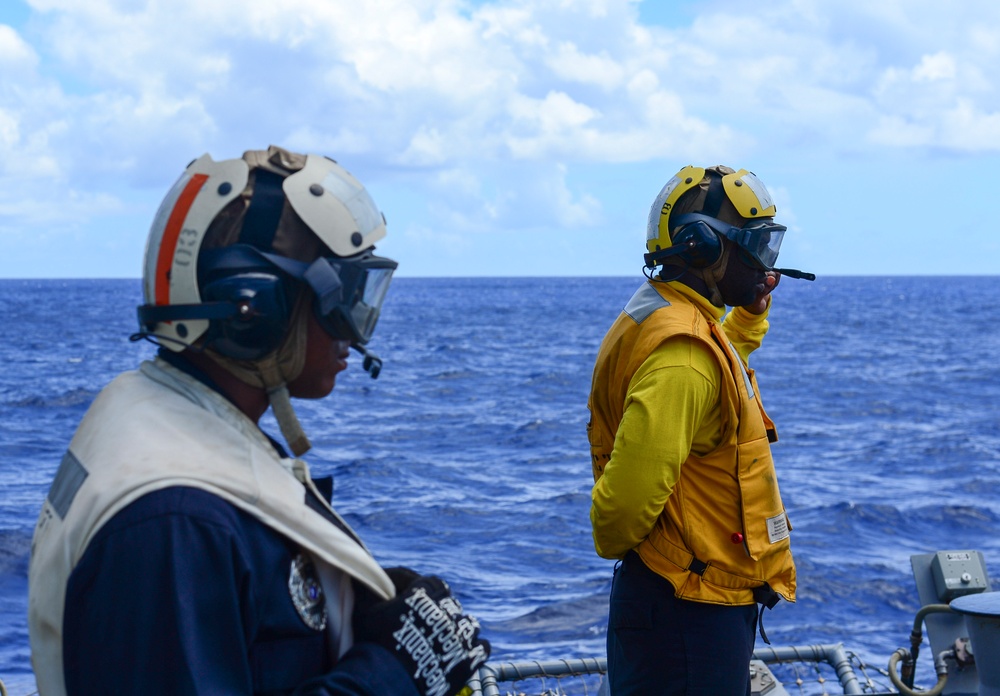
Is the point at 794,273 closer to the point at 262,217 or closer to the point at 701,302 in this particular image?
the point at 701,302

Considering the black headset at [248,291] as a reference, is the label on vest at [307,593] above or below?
below

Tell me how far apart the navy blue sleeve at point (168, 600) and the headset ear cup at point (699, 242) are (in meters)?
2.50

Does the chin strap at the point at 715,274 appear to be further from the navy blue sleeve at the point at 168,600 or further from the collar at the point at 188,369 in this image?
the navy blue sleeve at the point at 168,600

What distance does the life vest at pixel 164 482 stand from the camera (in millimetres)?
2039

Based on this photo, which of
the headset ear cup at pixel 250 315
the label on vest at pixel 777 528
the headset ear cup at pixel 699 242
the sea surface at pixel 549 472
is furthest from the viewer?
the sea surface at pixel 549 472

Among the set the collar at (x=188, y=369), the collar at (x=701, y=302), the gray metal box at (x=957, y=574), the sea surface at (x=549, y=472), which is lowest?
the sea surface at (x=549, y=472)

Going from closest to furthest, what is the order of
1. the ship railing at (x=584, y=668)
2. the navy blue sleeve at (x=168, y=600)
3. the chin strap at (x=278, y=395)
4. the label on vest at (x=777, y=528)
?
the navy blue sleeve at (x=168, y=600) → the chin strap at (x=278, y=395) → the label on vest at (x=777, y=528) → the ship railing at (x=584, y=668)

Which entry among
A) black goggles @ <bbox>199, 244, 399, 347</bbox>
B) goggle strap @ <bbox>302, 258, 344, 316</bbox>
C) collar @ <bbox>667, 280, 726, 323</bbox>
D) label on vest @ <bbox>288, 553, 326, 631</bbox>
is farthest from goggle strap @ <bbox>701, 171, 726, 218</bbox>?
label on vest @ <bbox>288, 553, 326, 631</bbox>

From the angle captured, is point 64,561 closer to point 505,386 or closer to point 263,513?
point 263,513

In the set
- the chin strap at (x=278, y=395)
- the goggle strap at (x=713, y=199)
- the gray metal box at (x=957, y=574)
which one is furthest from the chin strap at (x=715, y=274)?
the gray metal box at (x=957, y=574)

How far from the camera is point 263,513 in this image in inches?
82.7

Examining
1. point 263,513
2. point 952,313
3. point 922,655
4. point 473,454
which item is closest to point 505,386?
point 473,454

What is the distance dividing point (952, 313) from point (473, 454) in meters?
78.5

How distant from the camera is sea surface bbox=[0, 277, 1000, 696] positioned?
41.9 ft
